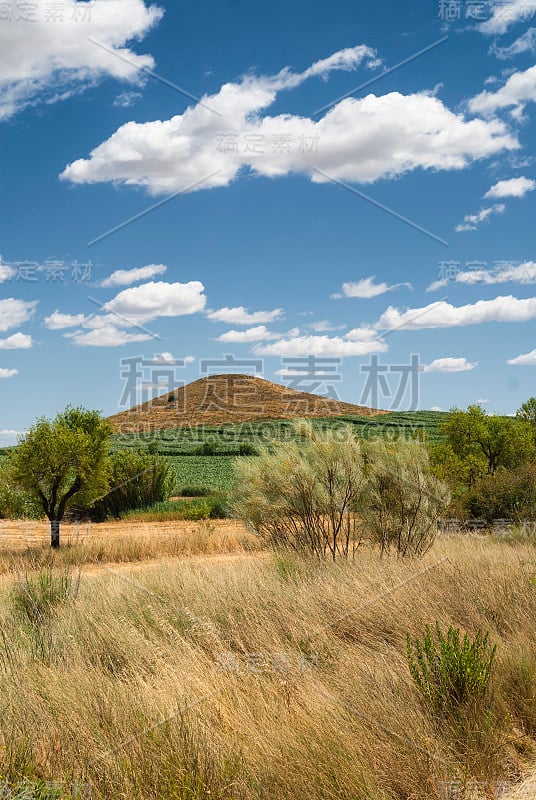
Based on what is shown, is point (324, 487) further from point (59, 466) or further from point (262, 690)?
point (59, 466)

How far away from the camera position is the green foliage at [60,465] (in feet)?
61.9

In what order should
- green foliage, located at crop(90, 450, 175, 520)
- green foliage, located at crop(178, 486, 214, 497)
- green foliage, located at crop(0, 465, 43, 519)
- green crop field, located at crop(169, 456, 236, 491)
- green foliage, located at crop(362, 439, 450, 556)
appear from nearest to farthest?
green foliage, located at crop(362, 439, 450, 556), green foliage, located at crop(0, 465, 43, 519), green foliage, located at crop(90, 450, 175, 520), green foliage, located at crop(178, 486, 214, 497), green crop field, located at crop(169, 456, 236, 491)

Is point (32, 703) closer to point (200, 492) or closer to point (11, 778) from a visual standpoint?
point (11, 778)

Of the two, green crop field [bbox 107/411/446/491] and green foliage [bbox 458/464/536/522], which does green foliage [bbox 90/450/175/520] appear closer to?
green crop field [bbox 107/411/446/491]

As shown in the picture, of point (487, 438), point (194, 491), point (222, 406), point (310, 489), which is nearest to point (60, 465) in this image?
point (310, 489)

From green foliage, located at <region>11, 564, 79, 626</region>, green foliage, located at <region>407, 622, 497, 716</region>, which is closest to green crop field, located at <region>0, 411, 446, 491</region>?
green foliage, located at <region>11, 564, 79, 626</region>

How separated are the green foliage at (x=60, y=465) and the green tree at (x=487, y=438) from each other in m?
13.9

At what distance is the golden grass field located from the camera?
400 cm

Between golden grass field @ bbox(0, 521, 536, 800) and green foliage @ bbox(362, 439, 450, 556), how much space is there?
3.52m

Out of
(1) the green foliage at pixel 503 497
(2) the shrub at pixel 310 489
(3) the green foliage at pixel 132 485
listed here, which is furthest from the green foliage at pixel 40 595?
(3) the green foliage at pixel 132 485

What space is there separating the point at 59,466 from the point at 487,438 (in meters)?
17.4

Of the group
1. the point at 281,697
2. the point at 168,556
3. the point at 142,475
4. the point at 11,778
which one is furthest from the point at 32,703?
the point at 142,475

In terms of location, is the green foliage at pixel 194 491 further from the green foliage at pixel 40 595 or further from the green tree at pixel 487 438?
the green foliage at pixel 40 595

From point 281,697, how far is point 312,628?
1.65 m
